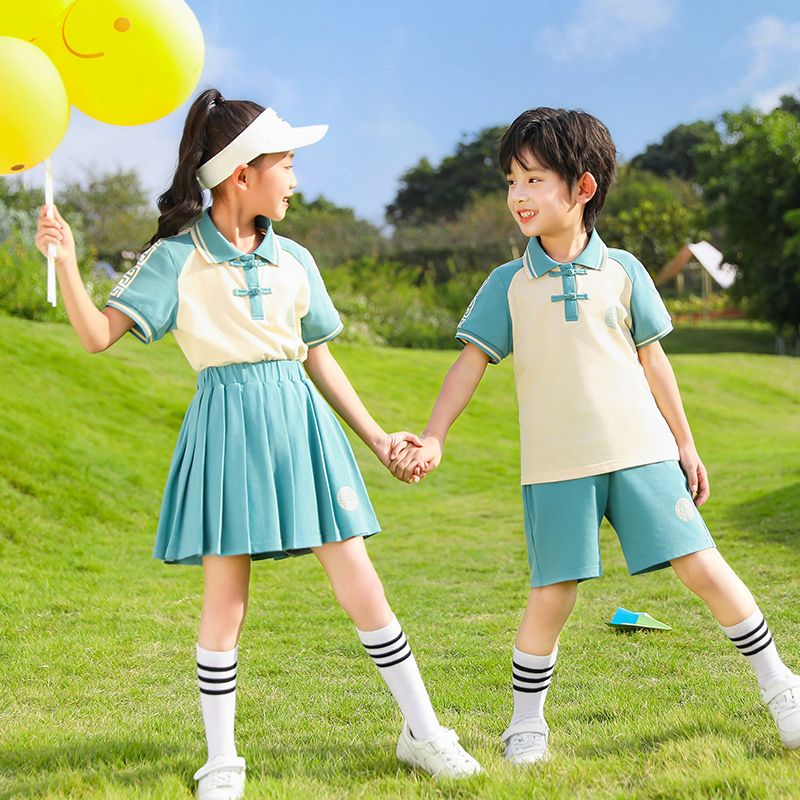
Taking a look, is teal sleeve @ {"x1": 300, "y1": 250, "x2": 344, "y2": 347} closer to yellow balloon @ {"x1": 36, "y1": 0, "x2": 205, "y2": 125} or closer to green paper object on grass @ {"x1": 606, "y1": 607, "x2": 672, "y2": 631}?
yellow balloon @ {"x1": 36, "y1": 0, "x2": 205, "y2": 125}

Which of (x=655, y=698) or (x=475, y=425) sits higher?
(x=655, y=698)

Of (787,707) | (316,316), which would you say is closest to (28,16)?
(316,316)

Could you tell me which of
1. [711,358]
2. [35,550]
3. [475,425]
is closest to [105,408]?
[35,550]

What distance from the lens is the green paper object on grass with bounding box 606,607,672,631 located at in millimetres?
4453

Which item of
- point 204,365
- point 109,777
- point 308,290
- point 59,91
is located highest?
point 59,91

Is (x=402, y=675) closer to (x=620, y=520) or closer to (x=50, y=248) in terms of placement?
(x=620, y=520)

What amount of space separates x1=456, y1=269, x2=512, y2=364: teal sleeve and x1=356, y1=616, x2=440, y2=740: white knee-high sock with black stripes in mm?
746

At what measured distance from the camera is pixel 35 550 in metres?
6.64

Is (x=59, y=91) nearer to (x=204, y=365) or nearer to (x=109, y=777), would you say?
(x=204, y=365)

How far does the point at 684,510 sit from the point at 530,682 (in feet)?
1.91

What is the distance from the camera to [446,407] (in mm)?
2805

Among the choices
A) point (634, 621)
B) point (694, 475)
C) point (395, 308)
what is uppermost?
point (694, 475)

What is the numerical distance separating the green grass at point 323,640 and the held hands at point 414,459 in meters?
0.70

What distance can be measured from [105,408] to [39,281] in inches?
154
